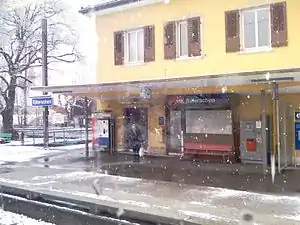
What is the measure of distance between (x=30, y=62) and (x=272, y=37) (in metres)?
22.5

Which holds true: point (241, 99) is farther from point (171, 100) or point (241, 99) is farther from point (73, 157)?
point (73, 157)

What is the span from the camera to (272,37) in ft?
47.3

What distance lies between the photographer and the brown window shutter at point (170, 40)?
17.0 m

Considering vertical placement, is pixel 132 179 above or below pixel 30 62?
below

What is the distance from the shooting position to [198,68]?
16281 mm

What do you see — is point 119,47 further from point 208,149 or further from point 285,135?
point 285,135

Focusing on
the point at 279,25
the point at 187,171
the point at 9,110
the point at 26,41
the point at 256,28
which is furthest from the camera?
the point at 9,110

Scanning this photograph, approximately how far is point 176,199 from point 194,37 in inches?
339

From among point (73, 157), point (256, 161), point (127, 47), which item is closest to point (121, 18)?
point (127, 47)

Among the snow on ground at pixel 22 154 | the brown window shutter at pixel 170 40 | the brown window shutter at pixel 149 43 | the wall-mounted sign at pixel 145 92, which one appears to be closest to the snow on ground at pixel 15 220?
the wall-mounted sign at pixel 145 92

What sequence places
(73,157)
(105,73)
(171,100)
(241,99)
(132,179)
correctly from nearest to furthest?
1. (132,179)
2. (241,99)
3. (171,100)
4. (73,157)
5. (105,73)

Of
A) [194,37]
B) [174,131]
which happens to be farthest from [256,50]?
[174,131]

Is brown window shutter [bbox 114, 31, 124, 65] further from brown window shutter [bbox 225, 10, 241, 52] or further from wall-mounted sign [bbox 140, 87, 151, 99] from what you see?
brown window shutter [bbox 225, 10, 241, 52]

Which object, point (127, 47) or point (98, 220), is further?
point (127, 47)
